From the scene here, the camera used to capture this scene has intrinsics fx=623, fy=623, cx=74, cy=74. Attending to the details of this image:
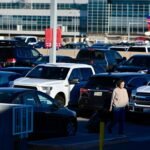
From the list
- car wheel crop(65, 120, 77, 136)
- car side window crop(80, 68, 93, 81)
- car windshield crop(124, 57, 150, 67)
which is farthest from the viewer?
car windshield crop(124, 57, 150, 67)

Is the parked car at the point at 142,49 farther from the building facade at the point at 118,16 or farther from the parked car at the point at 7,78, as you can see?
the building facade at the point at 118,16

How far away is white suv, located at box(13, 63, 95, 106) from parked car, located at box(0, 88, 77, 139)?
219 inches

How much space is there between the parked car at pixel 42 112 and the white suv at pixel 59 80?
555 centimetres

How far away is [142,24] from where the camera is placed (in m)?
129

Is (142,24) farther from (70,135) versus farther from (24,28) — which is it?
(70,135)

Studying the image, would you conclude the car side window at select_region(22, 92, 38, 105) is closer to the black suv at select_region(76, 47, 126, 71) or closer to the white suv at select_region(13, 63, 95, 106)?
the white suv at select_region(13, 63, 95, 106)

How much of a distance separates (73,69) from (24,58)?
12816mm

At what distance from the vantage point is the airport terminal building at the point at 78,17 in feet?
426

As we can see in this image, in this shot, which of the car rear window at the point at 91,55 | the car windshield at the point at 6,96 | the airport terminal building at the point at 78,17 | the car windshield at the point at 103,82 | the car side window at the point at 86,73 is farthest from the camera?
the airport terminal building at the point at 78,17

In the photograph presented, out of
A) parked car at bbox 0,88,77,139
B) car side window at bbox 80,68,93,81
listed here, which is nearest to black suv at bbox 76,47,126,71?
car side window at bbox 80,68,93,81

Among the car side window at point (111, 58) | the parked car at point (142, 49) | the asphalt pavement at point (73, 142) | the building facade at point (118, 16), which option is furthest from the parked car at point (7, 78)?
the building facade at point (118, 16)

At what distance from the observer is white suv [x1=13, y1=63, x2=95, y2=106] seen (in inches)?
868

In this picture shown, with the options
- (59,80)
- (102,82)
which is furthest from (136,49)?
(102,82)

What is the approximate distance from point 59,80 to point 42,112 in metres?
7.45
